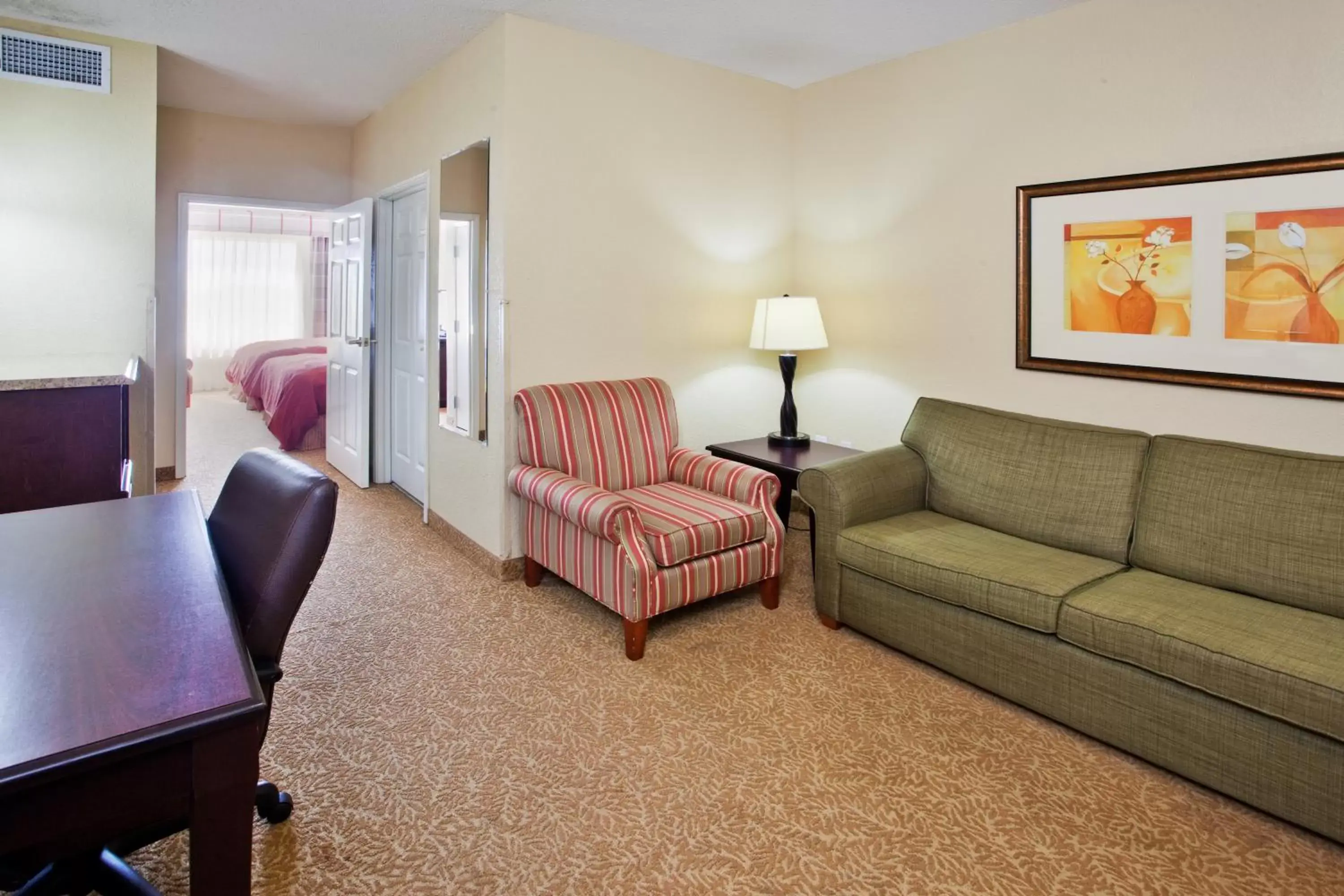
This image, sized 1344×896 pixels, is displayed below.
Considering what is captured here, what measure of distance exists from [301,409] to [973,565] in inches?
216

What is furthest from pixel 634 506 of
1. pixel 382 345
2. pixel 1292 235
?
pixel 382 345

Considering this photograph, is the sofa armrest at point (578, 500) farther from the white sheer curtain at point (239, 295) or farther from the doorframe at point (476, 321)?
the white sheer curtain at point (239, 295)

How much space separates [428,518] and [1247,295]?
3.88 metres

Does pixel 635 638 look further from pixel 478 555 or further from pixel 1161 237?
pixel 1161 237

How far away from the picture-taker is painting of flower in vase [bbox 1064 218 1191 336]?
2963 millimetres

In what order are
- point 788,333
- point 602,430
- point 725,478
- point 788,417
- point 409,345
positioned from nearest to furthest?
point 725,478
point 602,430
point 788,333
point 788,417
point 409,345

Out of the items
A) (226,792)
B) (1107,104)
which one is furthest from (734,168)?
(226,792)

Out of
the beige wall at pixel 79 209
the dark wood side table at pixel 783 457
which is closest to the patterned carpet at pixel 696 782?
the dark wood side table at pixel 783 457

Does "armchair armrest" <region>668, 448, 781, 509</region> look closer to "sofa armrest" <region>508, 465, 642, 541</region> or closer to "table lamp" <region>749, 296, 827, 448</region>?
"sofa armrest" <region>508, 465, 642, 541</region>

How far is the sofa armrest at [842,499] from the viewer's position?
306cm

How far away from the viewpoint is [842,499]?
120 inches

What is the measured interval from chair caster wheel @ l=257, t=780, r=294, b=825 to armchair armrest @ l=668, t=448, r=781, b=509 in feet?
6.45

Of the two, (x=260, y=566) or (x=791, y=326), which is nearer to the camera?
(x=260, y=566)

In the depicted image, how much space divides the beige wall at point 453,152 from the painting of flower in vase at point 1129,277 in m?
2.43
